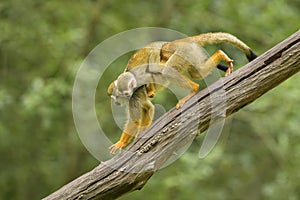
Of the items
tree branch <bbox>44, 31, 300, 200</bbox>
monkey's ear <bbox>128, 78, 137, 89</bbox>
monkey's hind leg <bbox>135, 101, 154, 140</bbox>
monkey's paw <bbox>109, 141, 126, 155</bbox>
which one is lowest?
tree branch <bbox>44, 31, 300, 200</bbox>

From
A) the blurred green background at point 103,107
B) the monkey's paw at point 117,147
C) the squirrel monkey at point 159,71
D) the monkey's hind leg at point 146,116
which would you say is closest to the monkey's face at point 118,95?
the squirrel monkey at point 159,71

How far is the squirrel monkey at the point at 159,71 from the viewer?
134 inches

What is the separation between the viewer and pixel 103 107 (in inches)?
271

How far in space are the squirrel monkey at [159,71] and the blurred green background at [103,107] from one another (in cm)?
274

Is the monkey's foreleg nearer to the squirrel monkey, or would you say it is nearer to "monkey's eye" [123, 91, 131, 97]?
the squirrel monkey

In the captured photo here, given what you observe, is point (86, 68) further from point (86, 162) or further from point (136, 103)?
point (136, 103)

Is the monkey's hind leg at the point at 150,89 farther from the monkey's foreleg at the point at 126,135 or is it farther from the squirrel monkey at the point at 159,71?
the monkey's foreleg at the point at 126,135

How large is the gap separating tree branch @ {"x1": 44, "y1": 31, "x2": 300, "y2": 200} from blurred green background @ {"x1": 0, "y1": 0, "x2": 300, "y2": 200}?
297 cm

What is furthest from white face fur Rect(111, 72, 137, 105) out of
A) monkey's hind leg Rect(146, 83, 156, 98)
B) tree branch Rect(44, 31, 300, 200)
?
tree branch Rect(44, 31, 300, 200)

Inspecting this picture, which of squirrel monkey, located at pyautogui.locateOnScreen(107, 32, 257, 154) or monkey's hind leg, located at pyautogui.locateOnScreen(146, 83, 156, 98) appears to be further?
monkey's hind leg, located at pyautogui.locateOnScreen(146, 83, 156, 98)

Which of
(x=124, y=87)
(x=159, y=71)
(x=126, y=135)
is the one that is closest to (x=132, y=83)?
(x=124, y=87)

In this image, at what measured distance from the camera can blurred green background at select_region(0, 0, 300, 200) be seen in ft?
21.2

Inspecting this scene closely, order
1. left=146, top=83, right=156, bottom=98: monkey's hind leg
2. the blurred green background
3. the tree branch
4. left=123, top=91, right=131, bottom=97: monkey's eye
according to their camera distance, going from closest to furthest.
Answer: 1. the tree branch
2. left=123, top=91, right=131, bottom=97: monkey's eye
3. left=146, top=83, right=156, bottom=98: monkey's hind leg
4. the blurred green background

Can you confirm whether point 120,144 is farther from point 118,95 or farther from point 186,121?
point 186,121
